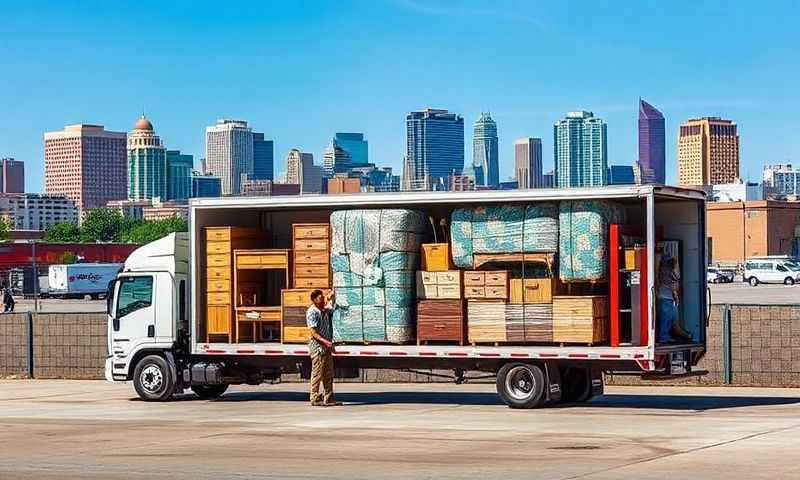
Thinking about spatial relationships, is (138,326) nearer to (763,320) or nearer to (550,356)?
(550,356)

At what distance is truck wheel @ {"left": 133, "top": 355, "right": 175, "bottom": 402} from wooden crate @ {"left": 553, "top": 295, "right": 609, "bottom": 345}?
711 centimetres

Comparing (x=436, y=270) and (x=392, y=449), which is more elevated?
(x=436, y=270)

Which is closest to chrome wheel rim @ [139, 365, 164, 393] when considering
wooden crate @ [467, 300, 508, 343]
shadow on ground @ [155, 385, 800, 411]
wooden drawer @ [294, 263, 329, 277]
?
shadow on ground @ [155, 385, 800, 411]

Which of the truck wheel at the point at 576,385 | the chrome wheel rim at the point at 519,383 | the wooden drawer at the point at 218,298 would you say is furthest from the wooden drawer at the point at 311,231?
the truck wheel at the point at 576,385

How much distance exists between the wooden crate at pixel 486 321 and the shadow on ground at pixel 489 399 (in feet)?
5.30

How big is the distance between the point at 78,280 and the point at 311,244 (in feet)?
266

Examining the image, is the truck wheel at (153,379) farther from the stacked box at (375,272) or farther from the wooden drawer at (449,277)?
the wooden drawer at (449,277)

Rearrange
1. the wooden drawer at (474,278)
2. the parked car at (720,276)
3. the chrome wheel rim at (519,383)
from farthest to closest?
the parked car at (720,276), the wooden drawer at (474,278), the chrome wheel rim at (519,383)

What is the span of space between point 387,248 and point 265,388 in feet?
22.8

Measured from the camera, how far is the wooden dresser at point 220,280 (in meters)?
→ 25.0

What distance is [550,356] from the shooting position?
22453 millimetres

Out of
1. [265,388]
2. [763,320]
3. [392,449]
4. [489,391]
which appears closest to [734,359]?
[763,320]

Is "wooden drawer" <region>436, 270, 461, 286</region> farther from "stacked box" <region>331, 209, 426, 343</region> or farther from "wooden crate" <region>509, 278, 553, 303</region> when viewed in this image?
"wooden crate" <region>509, 278, 553, 303</region>

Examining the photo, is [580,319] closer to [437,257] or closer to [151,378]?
[437,257]
